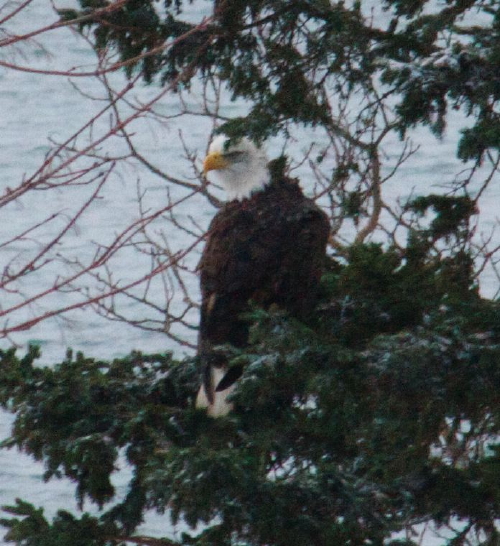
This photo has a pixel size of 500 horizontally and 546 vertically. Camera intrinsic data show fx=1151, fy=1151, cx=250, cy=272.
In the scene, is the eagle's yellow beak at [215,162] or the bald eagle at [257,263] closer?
the bald eagle at [257,263]

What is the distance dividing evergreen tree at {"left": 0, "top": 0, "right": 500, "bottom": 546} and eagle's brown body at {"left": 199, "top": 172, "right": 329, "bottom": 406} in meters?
0.17

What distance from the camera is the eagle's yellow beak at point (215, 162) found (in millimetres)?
4238

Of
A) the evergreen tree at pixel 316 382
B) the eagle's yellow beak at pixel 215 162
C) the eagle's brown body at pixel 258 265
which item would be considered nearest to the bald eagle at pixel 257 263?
the eagle's brown body at pixel 258 265

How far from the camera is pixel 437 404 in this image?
2.28 meters

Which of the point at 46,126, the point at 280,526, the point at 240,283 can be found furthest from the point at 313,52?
the point at 46,126

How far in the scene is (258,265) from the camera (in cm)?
372

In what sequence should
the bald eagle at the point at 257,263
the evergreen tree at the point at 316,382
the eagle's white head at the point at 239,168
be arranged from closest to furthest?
1. the evergreen tree at the point at 316,382
2. the bald eagle at the point at 257,263
3. the eagle's white head at the point at 239,168

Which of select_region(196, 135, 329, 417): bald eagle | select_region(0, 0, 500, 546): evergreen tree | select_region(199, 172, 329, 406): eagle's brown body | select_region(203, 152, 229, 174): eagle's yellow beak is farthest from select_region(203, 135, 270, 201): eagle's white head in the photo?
select_region(0, 0, 500, 546): evergreen tree

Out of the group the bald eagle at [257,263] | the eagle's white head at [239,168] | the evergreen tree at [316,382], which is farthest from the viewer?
the eagle's white head at [239,168]

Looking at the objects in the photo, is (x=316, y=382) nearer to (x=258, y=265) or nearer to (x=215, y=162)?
(x=258, y=265)

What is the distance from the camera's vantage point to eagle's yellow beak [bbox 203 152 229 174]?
424 cm

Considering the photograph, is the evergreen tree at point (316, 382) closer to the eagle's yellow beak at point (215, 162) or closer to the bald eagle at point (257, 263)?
the bald eagle at point (257, 263)

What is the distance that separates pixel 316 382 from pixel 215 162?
6.70 feet

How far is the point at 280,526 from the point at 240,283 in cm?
135
